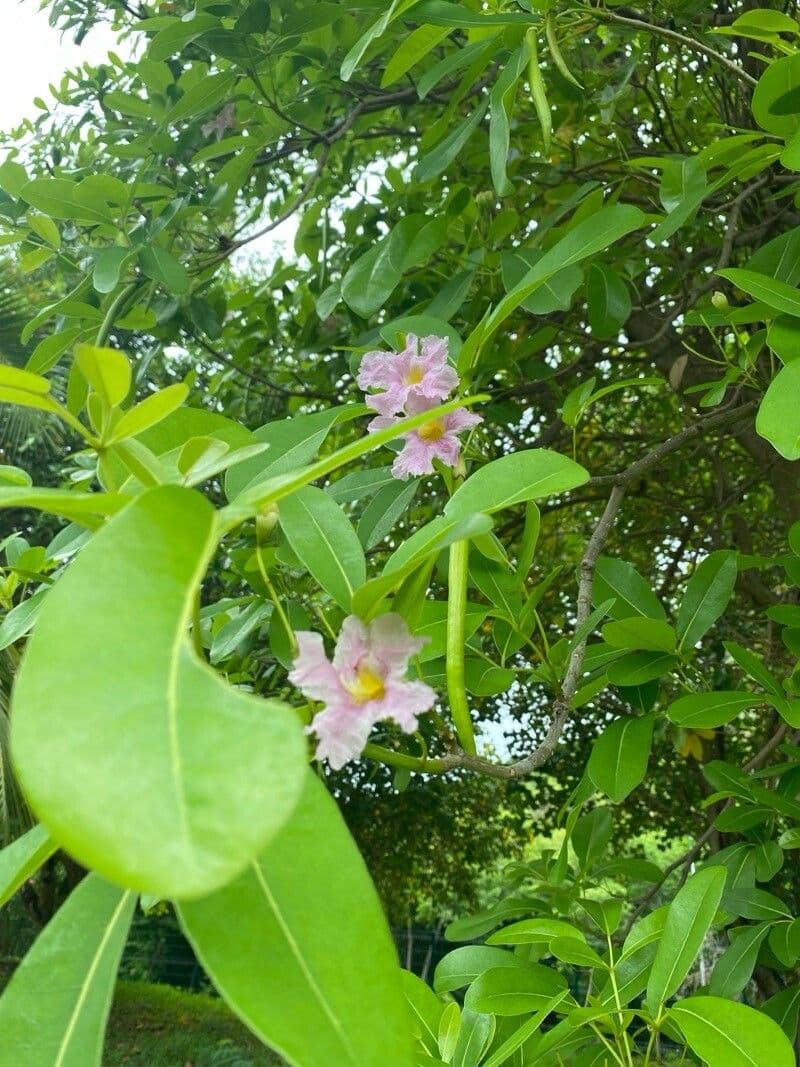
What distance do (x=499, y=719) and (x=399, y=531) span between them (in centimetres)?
152

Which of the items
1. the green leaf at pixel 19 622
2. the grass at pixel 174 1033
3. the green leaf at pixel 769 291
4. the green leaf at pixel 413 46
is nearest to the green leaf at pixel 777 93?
the green leaf at pixel 769 291

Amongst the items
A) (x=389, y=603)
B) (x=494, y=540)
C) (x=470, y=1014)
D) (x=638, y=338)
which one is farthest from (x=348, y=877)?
(x=638, y=338)

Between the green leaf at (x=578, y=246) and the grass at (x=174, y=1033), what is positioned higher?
the green leaf at (x=578, y=246)

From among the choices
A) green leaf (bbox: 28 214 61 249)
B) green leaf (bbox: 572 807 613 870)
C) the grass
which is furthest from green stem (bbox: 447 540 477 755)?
the grass

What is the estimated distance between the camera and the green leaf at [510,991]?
34.4 inches

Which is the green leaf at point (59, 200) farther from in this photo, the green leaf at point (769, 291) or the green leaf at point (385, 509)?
the green leaf at point (769, 291)

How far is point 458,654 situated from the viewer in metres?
0.58

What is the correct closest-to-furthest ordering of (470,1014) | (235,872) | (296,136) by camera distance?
(235,872) → (470,1014) → (296,136)

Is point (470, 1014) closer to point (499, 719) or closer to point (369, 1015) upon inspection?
point (369, 1015)

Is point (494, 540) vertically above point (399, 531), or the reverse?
point (494, 540)

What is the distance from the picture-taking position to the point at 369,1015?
0.34 m

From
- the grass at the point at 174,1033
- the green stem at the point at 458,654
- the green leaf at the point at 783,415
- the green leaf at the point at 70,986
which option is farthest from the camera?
the grass at the point at 174,1033

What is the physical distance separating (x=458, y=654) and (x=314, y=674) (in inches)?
5.3

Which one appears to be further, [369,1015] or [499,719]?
[499,719]
